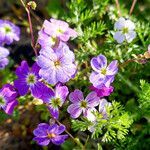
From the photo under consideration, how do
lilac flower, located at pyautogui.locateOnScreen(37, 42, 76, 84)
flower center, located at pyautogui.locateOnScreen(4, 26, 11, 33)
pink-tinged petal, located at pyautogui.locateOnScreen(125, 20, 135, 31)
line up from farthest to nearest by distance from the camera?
flower center, located at pyautogui.locateOnScreen(4, 26, 11, 33), pink-tinged petal, located at pyautogui.locateOnScreen(125, 20, 135, 31), lilac flower, located at pyautogui.locateOnScreen(37, 42, 76, 84)

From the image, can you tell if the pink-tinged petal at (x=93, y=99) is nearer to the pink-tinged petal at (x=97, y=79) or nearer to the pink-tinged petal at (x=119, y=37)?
the pink-tinged petal at (x=97, y=79)

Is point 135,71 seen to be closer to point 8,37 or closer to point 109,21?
point 109,21

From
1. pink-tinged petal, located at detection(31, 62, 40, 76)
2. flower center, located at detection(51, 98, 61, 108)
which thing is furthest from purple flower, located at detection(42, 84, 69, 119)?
pink-tinged petal, located at detection(31, 62, 40, 76)

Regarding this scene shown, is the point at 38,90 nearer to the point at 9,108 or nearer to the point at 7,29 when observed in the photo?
the point at 9,108

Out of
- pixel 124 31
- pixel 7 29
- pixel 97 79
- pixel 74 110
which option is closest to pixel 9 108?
pixel 74 110

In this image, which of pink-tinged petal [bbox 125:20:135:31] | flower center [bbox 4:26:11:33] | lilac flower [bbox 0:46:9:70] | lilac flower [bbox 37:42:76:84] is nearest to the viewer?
lilac flower [bbox 37:42:76:84]

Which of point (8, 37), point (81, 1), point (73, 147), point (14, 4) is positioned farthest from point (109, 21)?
point (14, 4)

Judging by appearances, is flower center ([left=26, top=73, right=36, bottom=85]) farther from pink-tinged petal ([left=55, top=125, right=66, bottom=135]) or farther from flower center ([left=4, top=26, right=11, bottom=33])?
flower center ([left=4, top=26, right=11, bottom=33])
